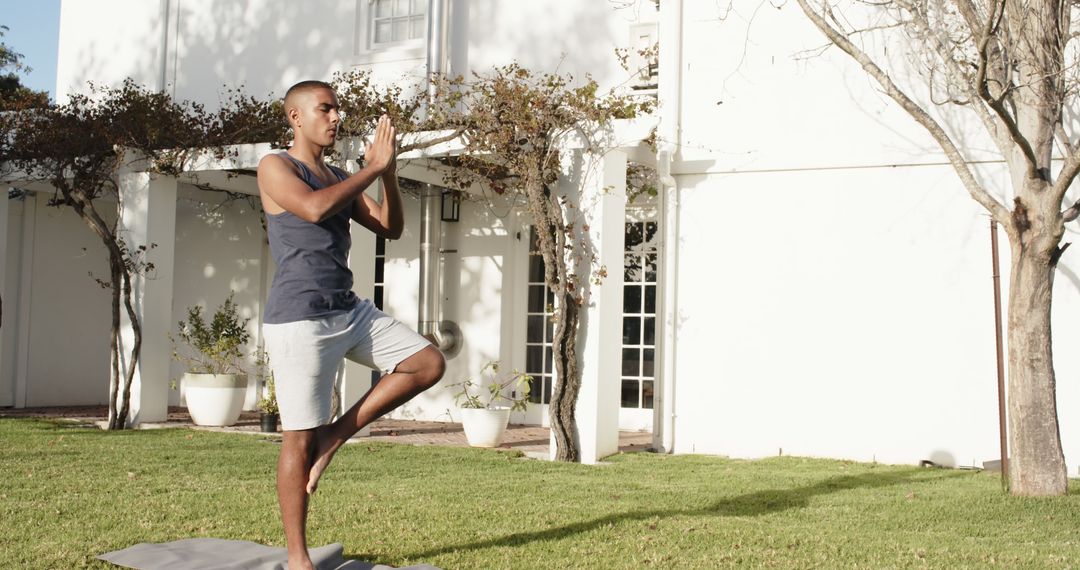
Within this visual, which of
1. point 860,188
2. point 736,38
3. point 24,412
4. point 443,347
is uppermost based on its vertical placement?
point 736,38

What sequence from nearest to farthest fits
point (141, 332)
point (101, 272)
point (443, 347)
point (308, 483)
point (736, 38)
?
point (308, 483)
point (736, 38)
point (141, 332)
point (443, 347)
point (101, 272)

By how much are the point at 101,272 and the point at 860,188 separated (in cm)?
859

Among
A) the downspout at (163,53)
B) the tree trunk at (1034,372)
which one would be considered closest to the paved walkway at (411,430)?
the tree trunk at (1034,372)

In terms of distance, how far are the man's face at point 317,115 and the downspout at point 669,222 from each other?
5429 millimetres

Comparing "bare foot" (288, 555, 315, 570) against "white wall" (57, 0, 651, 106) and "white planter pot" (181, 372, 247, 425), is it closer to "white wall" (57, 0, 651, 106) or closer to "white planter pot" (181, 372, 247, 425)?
"white planter pot" (181, 372, 247, 425)

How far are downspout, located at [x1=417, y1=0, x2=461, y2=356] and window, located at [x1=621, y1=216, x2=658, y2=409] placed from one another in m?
1.84

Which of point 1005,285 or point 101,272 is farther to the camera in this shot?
point 101,272

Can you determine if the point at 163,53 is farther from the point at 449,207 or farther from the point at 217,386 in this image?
the point at 217,386

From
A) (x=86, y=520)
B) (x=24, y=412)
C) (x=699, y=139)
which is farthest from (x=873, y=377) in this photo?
(x=24, y=412)

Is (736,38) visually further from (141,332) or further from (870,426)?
Result: (141,332)

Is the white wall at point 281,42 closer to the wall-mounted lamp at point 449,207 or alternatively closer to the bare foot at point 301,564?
the wall-mounted lamp at point 449,207

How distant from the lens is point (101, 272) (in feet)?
42.0

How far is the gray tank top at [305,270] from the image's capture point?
3521 mm

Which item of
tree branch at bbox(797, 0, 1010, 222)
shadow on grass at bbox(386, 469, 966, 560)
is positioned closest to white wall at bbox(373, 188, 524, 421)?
shadow on grass at bbox(386, 469, 966, 560)
